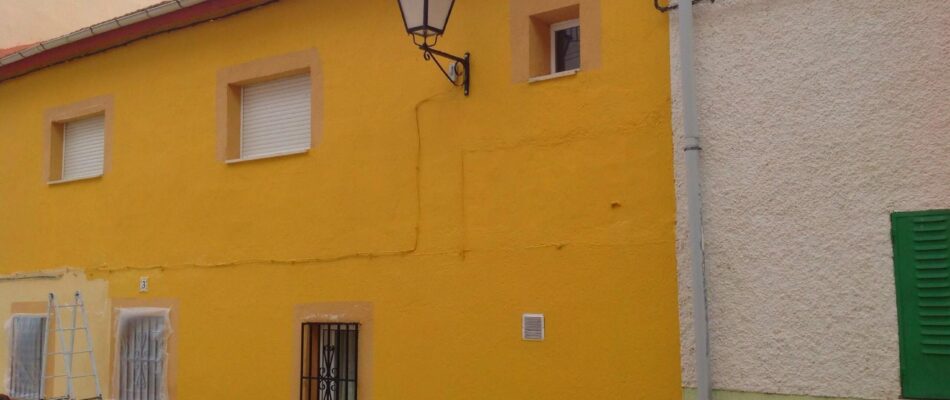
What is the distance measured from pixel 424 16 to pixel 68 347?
5.87 meters

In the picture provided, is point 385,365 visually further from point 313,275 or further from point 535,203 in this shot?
point 535,203

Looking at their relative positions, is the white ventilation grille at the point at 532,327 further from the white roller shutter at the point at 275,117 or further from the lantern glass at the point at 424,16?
the white roller shutter at the point at 275,117

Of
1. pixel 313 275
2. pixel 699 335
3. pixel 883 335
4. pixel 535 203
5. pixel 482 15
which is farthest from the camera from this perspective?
pixel 313 275

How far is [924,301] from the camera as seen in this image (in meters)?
5.52

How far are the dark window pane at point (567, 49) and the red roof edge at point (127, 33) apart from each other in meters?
3.06

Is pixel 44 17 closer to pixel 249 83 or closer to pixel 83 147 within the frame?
pixel 83 147

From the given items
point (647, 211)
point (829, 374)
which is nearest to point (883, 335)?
point (829, 374)

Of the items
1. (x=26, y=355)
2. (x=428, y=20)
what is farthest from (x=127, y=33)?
(x=428, y=20)

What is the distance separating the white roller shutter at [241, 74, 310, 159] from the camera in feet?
29.2

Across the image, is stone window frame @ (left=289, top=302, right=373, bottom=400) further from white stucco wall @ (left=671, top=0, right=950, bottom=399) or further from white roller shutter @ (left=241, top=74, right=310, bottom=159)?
white stucco wall @ (left=671, top=0, right=950, bottom=399)

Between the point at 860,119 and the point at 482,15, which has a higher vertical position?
the point at 482,15

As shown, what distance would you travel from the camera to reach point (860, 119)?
5.80m

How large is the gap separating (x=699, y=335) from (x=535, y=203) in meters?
1.60

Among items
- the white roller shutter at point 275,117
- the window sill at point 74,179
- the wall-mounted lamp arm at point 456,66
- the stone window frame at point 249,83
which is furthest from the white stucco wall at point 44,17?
the wall-mounted lamp arm at point 456,66
